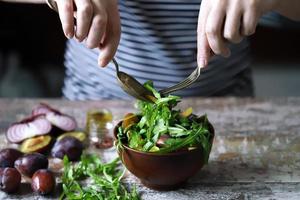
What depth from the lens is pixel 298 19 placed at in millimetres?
1090

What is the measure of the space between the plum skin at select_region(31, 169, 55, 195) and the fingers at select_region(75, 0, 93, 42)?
0.24 metres

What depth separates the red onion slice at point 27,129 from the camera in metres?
1.09

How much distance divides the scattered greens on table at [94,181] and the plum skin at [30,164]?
4 centimetres

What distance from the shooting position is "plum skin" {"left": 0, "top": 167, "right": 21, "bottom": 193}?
938mm

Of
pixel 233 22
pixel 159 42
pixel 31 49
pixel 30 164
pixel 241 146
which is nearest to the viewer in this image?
pixel 233 22

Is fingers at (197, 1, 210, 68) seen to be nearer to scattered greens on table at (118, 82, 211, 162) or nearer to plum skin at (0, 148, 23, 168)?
scattered greens on table at (118, 82, 211, 162)

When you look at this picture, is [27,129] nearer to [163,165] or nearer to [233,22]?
[163,165]

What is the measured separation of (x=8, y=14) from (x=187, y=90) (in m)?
1.40

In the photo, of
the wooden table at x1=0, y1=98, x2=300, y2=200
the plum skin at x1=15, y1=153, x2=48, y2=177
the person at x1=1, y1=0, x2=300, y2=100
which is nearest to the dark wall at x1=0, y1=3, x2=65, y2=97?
the person at x1=1, y1=0, x2=300, y2=100

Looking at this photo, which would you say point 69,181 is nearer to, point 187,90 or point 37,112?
point 37,112

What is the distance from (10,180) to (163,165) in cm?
25

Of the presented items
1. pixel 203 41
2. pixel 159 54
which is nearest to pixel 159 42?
pixel 159 54

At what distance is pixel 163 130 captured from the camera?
0.92 m

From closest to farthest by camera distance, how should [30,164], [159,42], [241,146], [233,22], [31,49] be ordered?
1. [233,22]
2. [30,164]
3. [241,146]
4. [159,42]
5. [31,49]
